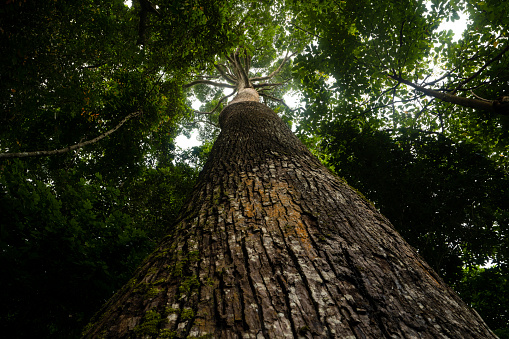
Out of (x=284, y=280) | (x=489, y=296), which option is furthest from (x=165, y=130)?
(x=489, y=296)

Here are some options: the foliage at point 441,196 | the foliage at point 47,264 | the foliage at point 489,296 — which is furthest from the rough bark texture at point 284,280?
the foliage at point 489,296

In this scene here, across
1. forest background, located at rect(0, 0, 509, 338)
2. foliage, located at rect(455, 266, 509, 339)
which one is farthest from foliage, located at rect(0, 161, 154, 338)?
foliage, located at rect(455, 266, 509, 339)

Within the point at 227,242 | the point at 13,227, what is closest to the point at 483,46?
the point at 227,242

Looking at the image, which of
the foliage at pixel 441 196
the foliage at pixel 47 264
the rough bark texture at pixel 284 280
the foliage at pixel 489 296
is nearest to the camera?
the rough bark texture at pixel 284 280

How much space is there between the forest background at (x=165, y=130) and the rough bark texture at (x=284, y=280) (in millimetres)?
2586

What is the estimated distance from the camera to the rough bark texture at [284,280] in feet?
2.46

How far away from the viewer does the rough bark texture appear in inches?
29.5

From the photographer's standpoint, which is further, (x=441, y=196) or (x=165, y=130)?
(x=165, y=130)

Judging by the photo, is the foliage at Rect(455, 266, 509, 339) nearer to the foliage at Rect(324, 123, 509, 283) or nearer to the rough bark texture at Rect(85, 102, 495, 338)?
the foliage at Rect(324, 123, 509, 283)

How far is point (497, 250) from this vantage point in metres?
3.95

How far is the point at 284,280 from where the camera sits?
0.90 metres

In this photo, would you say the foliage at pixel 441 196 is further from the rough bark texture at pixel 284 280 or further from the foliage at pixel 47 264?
the foliage at pixel 47 264

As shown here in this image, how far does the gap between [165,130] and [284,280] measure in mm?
6277

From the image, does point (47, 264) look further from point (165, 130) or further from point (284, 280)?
point (165, 130)
